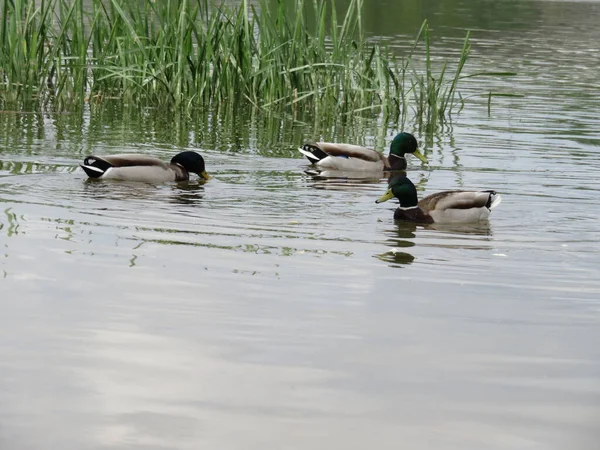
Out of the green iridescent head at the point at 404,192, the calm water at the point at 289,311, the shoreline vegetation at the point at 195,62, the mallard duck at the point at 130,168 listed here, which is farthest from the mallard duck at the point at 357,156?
the green iridescent head at the point at 404,192

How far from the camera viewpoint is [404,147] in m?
13.4

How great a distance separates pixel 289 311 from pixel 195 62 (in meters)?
9.42

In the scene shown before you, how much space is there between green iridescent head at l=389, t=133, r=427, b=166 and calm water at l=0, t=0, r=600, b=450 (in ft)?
0.98

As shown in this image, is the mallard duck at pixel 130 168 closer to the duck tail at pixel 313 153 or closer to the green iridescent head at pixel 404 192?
the duck tail at pixel 313 153

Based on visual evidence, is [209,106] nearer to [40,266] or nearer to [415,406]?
[40,266]

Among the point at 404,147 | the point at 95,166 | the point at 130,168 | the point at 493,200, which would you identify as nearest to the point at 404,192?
the point at 493,200

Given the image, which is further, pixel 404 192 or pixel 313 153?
pixel 313 153

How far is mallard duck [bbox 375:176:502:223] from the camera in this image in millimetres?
9852

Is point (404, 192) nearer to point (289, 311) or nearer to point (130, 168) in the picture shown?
point (130, 168)

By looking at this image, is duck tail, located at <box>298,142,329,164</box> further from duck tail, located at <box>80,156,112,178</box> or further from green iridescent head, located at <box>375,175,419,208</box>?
green iridescent head, located at <box>375,175,419,208</box>

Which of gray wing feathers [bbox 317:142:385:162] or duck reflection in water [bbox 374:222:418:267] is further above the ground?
gray wing feathers [bbox 317:142:385:162]

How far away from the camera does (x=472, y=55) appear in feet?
88.2

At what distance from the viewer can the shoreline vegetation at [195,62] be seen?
14.8 m

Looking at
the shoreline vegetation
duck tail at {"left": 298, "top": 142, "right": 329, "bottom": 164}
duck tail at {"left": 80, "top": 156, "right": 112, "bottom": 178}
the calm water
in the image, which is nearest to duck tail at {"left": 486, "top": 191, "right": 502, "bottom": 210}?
the calm water
